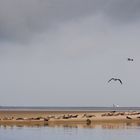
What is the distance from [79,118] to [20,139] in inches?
1239

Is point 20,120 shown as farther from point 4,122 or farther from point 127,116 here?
point 127,116

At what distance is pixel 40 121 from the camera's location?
74812mm

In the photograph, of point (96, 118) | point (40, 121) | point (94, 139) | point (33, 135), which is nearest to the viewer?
point (94, 139)

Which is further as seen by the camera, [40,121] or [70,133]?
[40,121]

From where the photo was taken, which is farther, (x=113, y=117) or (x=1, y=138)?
(x=113, y=117)

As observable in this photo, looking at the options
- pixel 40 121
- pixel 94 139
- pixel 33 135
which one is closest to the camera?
pixel 94 139

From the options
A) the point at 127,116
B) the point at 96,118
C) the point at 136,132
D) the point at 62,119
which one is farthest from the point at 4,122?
the point at 136,132

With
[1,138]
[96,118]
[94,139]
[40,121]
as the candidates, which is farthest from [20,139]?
[96,118]

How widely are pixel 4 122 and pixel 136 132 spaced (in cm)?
2515

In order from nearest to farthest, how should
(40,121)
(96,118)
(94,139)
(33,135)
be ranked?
1. (94,139)
2. (33,135)
3. (40,121)
4. (96,118)

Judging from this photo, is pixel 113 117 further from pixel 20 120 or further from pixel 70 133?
pixel 70 133

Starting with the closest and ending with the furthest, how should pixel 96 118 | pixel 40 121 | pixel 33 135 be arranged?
pixel 33 135 → pixel 40 121 → pixel 96 118

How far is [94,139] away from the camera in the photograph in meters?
47.9

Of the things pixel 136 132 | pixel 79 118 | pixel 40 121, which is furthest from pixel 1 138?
pixel 79 118
